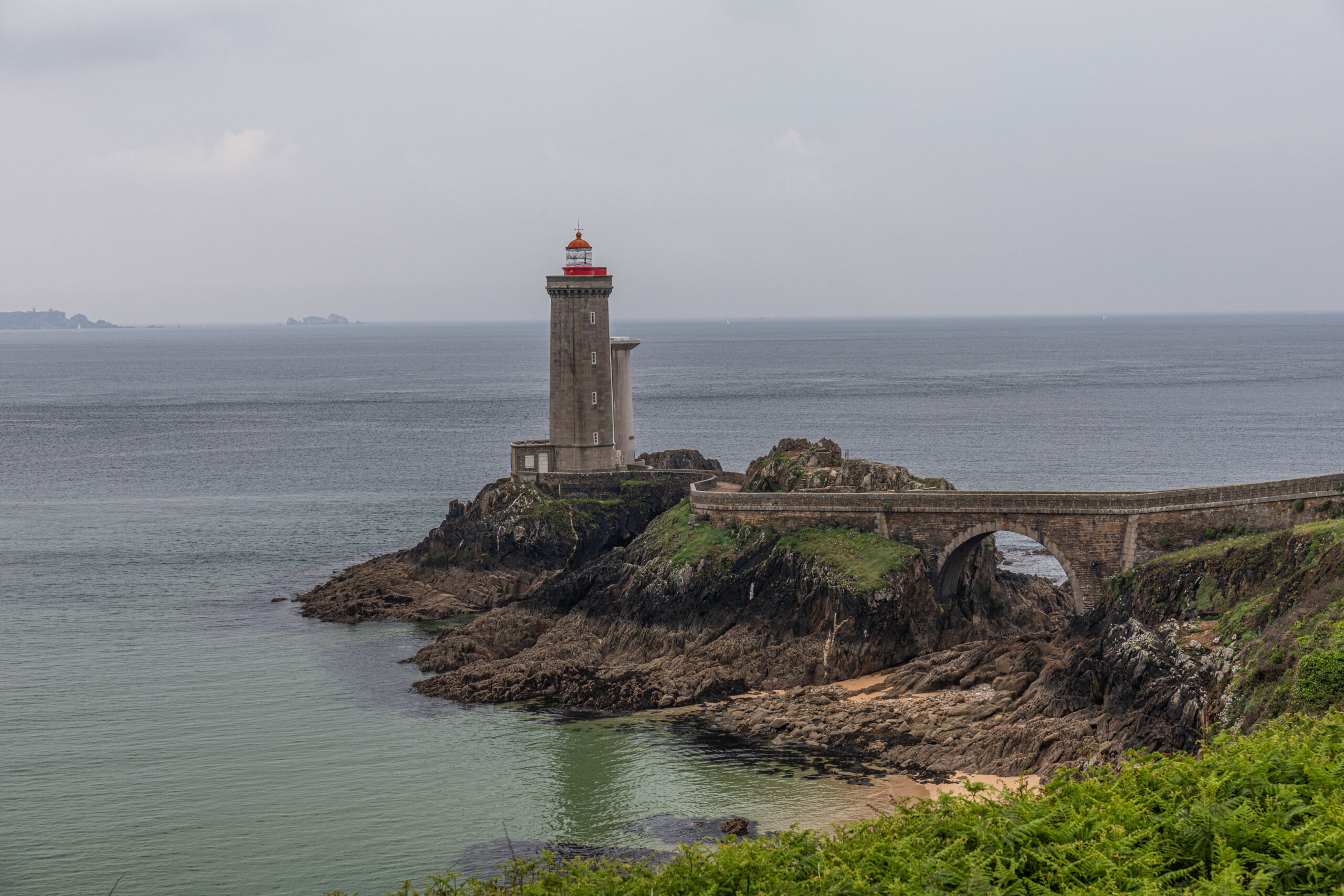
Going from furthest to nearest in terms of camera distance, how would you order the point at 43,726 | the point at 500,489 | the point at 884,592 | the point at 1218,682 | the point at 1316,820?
the point at 500,489
the point at 884,592
the point at 43,726
the point at 1218,682
the point at 1316,820

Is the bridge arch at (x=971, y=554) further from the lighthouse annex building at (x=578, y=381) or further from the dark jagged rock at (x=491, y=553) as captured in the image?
the lighthouse annex building at (x=578, y=381)

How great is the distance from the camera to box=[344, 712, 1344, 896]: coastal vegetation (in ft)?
57.9

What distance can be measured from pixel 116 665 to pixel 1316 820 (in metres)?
42.2

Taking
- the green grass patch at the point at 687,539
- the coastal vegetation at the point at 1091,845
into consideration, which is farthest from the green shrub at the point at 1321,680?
the green grass patch at the point at 687,539

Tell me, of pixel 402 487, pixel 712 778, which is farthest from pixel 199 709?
pixel 402 487

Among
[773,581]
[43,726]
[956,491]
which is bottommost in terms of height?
[43,726]

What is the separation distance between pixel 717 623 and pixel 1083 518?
1371cm

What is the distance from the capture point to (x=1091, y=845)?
Answer: 60.5 feet

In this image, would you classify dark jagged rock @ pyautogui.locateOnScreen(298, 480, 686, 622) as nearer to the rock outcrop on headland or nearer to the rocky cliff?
the rock outcrop on headland

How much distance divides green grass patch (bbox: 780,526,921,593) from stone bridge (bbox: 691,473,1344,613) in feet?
1.95

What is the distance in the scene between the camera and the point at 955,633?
45.0 m

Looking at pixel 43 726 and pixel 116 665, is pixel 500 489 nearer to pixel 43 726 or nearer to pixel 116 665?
pixel 116 665

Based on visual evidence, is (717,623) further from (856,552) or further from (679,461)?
(679,461)

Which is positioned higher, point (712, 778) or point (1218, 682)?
point (1218, 682)
